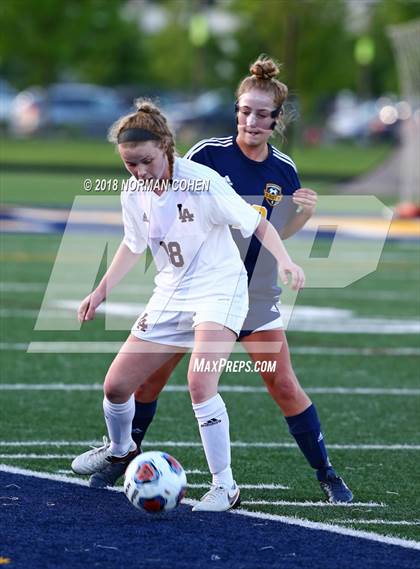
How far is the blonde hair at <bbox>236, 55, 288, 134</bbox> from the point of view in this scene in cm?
655

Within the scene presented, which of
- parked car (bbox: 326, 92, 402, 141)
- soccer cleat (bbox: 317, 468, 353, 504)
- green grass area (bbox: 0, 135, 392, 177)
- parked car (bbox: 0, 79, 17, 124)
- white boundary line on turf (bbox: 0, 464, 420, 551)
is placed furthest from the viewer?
parked car (bbox: 0, 79, 17, 124)

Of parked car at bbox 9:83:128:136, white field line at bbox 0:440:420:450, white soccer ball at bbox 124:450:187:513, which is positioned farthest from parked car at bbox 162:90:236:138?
white soccer ball at bbox 124:450:187:513

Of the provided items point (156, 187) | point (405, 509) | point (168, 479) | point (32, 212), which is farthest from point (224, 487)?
point (32, 212)

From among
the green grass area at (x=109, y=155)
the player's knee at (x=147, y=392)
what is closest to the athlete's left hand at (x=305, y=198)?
the player's knee at (x=147, y=392)

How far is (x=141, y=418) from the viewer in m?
6.70

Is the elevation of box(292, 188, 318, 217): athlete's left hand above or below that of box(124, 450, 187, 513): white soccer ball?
above

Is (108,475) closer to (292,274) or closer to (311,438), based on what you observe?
(311,438)

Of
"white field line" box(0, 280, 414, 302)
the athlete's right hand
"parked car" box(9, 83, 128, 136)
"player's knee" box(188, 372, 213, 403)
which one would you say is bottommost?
"parked car" box(9, 83, 128, 136)

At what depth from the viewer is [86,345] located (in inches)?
436

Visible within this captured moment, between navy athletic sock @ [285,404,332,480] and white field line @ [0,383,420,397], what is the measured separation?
2796 millimetres

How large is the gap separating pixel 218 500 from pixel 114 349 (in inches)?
191

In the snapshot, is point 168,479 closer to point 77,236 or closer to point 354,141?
point 77,236

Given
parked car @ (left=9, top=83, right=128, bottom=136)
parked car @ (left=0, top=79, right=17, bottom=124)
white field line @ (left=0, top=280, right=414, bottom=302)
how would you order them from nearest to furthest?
white field line @ (left=0, top=280, right=414, bottom=302) → parked car @ (left=9, top=83, right=128, bottom=136) → parked car @ (left=0, top=79, right=17, bottom=124)

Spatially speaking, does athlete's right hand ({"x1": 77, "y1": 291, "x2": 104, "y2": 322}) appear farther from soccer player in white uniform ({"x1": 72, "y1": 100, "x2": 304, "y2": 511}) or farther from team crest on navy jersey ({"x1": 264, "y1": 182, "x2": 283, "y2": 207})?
team crest on navy jersey ({"x1": 264, "y1": 182, "x2": 283, "y2": 207})
